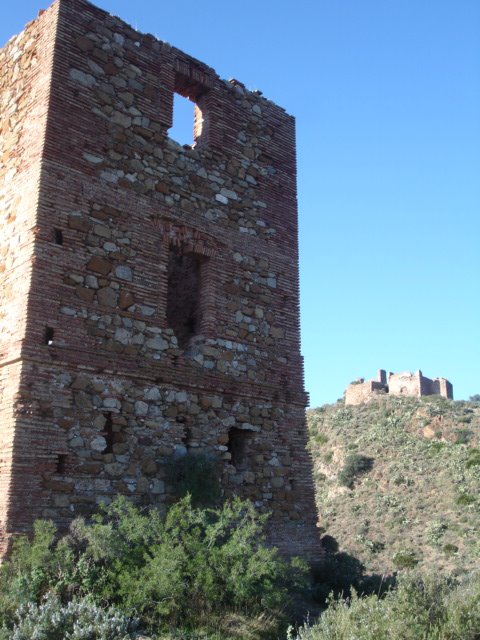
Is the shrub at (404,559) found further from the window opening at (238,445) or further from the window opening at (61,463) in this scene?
the window opening at (61,463)

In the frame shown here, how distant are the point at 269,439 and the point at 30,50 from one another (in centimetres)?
710

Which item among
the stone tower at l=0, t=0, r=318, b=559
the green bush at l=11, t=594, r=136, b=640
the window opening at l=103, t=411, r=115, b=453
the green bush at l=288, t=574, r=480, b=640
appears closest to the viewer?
the green bush at l=11, t=594, r=136, b=640

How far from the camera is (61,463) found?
901cm

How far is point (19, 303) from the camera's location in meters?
9.31

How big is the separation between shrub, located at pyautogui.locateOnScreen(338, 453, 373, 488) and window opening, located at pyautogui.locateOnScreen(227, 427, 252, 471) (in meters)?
26.1

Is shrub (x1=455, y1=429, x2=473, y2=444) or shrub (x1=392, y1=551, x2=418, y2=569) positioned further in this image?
shrub (x1=455, y1=429, x2=473, y2=444)

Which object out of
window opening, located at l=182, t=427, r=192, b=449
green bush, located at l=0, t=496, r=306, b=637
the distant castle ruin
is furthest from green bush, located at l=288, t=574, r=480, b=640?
the distant castle ruin

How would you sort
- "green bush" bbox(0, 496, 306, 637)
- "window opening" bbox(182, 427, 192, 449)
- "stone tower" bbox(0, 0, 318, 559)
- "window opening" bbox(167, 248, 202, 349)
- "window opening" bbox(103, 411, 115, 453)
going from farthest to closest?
"window opening" bbox(167, 248, 202, 349) → "window opening" bbox(182, 427, 192, 449) → "window opening" bbox(103, 411, 115, 453) → "stone tower" bbox(0, 0, 318, 559) → "green bush" bbox(0, 496, 306, 637)

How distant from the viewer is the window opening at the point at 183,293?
11812 millimetres

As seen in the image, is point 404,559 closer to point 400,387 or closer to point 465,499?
point 465,499

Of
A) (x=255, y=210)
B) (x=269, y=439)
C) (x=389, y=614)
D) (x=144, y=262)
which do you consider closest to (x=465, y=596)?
(x=389, y=614)

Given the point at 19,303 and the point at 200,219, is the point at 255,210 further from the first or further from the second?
the point at 19,303

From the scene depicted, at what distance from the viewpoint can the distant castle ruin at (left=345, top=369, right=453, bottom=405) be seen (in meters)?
47.1

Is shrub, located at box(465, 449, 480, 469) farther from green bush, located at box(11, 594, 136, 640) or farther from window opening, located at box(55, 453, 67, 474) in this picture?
green bush, located at box(11, 594, 136, 640)
